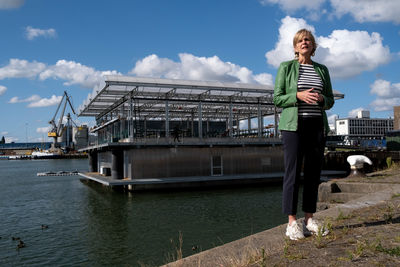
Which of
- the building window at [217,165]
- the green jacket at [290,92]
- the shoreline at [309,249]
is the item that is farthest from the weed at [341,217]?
the building window at [217,165]

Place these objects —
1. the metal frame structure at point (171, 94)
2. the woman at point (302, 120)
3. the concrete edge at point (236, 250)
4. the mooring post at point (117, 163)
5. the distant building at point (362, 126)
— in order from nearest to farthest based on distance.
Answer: the concrete edge at point (236, 250) → the woman at point (302, 120) → the metal frame structure at point (171, 94) → the mooring post at point (117, 163) → the distant building at point (362, 126)

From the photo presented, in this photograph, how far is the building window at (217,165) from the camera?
29.1 m

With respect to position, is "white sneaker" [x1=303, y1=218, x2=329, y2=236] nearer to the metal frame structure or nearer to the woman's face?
the woman's face

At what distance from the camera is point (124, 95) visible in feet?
91.6

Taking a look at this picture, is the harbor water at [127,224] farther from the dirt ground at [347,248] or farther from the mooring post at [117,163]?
the dirt ground at [347,248]

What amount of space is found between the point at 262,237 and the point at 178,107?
1226 inches

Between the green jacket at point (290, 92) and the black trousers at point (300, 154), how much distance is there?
0.11 meters

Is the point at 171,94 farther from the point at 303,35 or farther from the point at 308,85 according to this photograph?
the point at 308,85

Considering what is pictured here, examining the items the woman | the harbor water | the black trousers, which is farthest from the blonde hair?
the harbor water

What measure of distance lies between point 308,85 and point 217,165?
24984mm

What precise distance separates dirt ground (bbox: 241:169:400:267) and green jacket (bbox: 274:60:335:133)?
4.40 ft

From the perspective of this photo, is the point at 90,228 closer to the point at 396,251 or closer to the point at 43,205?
the point at 43,205

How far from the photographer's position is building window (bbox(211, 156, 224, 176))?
29141 mm

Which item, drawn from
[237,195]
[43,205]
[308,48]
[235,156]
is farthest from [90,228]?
[235,156]
